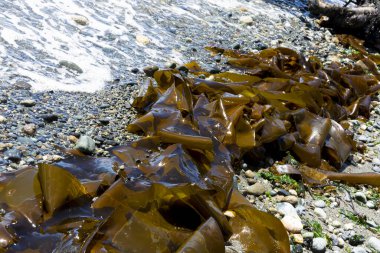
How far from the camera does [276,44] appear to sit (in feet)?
16.7

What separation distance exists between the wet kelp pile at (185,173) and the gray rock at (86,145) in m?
0.07

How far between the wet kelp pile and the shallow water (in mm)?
594

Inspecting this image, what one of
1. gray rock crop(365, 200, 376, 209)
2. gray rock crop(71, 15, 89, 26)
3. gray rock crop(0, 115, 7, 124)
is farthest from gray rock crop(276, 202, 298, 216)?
gray rock crop(71, 15, 89, 26)

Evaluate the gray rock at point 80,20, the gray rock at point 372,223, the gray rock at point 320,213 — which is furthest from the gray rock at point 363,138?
the gray rock at point 80,20

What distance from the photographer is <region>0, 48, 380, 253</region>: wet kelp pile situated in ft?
5.62

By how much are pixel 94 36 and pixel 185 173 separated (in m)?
2.51

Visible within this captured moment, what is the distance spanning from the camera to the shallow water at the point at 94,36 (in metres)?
3.37

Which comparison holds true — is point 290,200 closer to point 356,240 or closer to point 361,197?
point 356,240

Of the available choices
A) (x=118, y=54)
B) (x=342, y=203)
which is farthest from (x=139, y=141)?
(x=118, y=54)

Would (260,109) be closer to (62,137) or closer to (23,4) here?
(62,137)

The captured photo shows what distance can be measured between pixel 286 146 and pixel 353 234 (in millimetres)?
751

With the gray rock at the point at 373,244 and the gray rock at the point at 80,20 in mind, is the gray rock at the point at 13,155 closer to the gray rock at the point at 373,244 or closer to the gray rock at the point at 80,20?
the gray rock at the point at 373,244

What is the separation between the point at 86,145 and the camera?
2.41 meters

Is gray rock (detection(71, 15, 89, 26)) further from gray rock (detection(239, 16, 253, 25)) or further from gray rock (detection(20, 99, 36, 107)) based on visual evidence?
gray rock (detection(239, 16, 253, 25))
